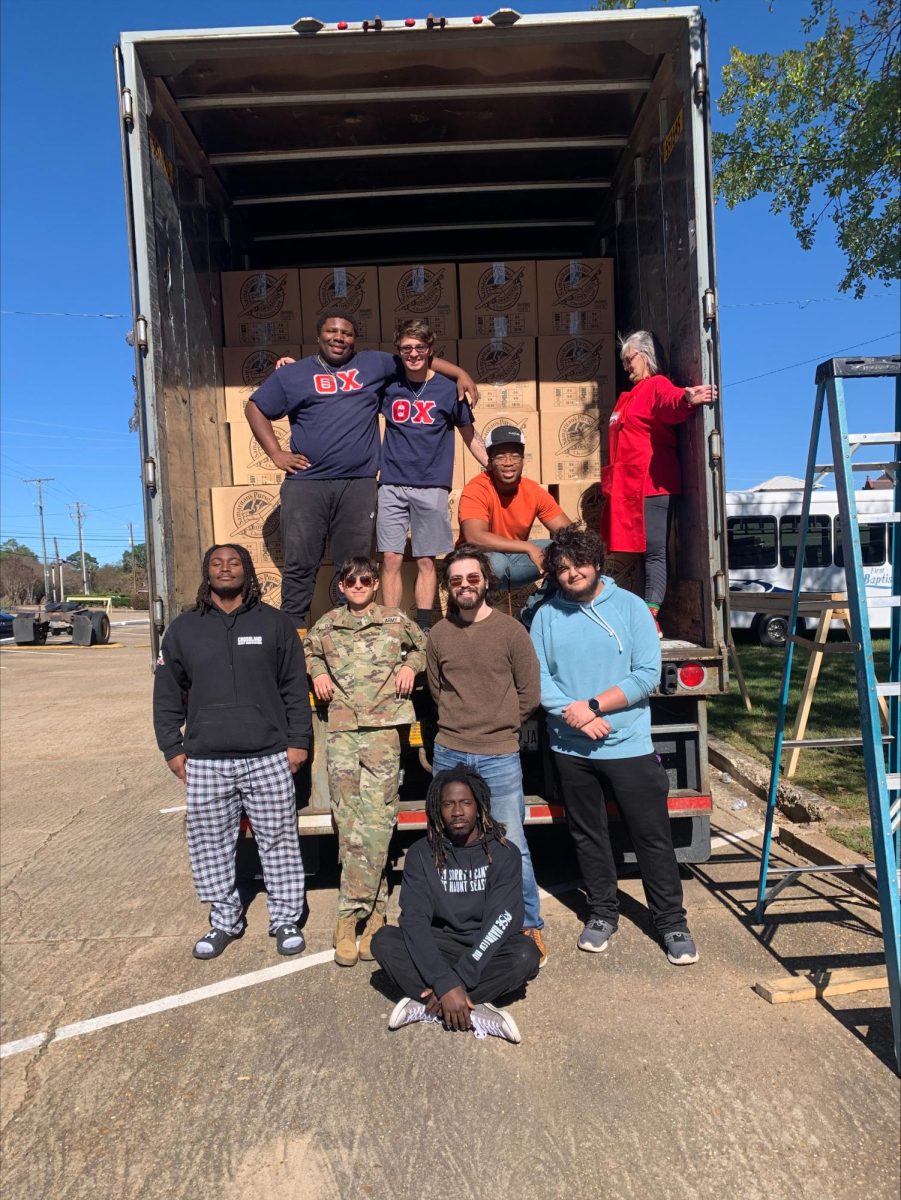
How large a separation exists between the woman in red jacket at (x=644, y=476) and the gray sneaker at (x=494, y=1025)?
6.59 feet

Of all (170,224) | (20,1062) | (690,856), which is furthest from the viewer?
(170,224)

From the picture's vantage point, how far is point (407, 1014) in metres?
3.02

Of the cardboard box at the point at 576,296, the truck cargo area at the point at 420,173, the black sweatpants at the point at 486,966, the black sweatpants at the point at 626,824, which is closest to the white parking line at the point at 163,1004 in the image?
the black sweatpants at the point at 486,966

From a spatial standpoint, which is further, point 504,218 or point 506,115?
point 504,218

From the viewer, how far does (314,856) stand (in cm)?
425

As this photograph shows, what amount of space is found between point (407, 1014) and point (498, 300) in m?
3.91

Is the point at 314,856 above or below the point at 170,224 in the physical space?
below

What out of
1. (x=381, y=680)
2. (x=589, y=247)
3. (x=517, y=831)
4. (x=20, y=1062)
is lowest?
(x=20, y=1062)

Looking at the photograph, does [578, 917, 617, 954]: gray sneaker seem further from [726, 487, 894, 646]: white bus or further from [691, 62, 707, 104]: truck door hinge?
[726, 487, 894, 646]: white bus

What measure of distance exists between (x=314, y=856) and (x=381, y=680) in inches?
46.3

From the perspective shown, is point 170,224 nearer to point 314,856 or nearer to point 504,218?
point 504,218

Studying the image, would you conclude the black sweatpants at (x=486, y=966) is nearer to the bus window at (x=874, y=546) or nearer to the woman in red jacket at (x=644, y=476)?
the woman in red jacket at (x=644, y=476)

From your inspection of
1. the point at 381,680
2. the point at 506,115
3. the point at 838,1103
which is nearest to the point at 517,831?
the point at 381,680

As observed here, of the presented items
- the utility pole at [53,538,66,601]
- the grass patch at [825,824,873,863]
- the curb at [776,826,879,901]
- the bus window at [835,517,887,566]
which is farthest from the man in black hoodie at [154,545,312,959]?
the utility pole at [53,538,66,601]
